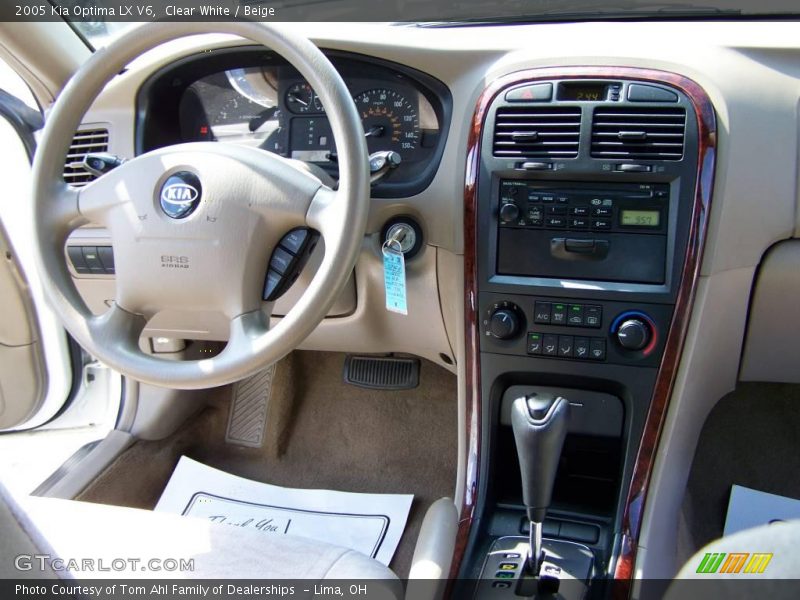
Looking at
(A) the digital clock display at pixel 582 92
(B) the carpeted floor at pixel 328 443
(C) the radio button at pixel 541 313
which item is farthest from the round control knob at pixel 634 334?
(B) the carpeted floor at pixel 328 443

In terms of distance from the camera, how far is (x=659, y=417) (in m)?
1.35

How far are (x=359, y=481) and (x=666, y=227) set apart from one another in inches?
43.8

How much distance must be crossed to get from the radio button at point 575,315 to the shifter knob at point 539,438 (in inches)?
9.7

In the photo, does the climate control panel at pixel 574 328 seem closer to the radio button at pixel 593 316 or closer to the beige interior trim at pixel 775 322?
the radio button at pixel 593 316

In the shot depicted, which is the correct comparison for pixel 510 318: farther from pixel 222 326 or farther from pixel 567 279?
pixel 222 326

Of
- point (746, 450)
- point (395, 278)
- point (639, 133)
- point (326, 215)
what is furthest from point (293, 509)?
point (639, 133)

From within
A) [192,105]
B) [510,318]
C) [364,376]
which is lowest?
[364,376]

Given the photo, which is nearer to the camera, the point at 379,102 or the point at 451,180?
the point at 451,180

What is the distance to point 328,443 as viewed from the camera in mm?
2129

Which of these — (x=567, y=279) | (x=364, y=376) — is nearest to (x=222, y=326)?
(x=364, y=376)

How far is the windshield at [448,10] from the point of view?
4.67ft

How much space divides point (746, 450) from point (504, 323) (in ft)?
2.92

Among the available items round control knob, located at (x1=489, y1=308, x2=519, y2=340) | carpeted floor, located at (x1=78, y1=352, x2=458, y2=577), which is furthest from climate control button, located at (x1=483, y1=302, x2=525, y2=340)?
carpeted floor, located at (x1=78, y1=352, x2=458, y2=577)

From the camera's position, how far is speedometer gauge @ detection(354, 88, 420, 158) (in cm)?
152
